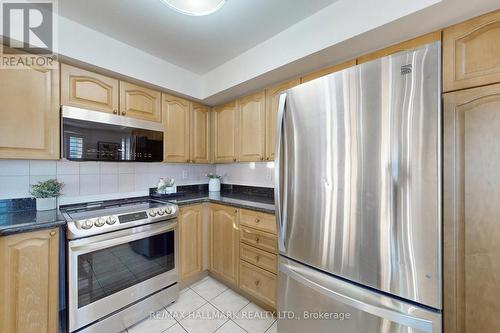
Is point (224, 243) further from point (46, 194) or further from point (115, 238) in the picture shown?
point (46, 194)

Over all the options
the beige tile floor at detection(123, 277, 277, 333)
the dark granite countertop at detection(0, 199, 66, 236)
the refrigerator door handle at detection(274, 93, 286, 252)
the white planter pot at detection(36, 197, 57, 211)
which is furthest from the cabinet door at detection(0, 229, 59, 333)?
the refrigerator door handle at detection(274, 93, 286, 252)

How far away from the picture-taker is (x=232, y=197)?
8.08 feet

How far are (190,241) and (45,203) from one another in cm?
126

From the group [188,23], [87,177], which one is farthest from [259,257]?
[188,23]

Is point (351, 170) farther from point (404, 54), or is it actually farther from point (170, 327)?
point (170, 327)

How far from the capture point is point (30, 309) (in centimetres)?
131

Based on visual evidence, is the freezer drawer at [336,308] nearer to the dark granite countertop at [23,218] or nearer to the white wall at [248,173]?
the white wall at [248,173]

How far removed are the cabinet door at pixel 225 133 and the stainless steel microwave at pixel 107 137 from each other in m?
0.74

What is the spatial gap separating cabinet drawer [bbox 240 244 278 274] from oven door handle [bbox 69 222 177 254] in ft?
2.42

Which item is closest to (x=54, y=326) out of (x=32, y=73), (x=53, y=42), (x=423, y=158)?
(x=32, y=73)

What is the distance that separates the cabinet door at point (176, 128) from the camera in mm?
2373

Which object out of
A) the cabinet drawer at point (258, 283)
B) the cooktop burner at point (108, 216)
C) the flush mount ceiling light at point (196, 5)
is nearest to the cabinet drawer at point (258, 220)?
the cabinet drawer at point (258, 283)

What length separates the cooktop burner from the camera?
145cm

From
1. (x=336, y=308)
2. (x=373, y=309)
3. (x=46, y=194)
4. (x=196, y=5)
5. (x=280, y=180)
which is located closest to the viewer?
(x=373, y=309)
